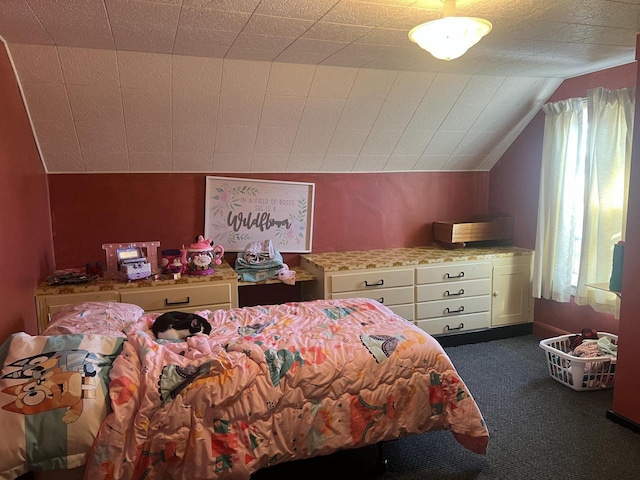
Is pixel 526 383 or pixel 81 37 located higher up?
pixel 81 37

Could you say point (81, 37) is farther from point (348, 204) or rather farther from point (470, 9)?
point (348, 204)

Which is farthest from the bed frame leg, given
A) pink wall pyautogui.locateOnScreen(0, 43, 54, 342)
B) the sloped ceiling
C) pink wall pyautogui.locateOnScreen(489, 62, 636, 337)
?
pink wall pyautogui.locateOnScreen(489, 62, 636, 337)

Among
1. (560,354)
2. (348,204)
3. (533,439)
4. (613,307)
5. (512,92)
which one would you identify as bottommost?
(533,439)

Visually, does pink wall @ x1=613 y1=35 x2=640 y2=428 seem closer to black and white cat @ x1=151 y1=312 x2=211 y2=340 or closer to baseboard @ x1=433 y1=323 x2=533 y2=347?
baseboard @ x1=433 y1=323 x2=533 y2=347

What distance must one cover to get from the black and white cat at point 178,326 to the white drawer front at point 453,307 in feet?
6.19

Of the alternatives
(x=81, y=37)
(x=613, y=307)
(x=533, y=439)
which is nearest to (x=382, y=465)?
(x=533, y=439)

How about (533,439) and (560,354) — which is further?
(560,354)

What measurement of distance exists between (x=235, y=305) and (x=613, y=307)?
8.48 feet

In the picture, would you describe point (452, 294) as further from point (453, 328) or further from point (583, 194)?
point (583, 194)

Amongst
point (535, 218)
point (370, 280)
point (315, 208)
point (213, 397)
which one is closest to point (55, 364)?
point (213, 397)

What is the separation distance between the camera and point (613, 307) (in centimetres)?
330

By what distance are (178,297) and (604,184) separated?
2969 millimetres

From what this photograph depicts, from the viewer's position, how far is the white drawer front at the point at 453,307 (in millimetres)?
3746

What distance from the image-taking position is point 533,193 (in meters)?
4.01
